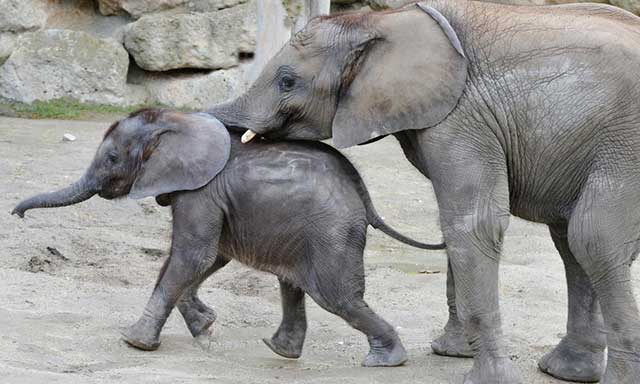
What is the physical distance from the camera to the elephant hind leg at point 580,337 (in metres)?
5.82

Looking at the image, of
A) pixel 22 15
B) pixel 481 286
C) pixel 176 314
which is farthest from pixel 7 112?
pixel 481 286

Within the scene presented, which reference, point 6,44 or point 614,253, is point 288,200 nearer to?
point 614,253

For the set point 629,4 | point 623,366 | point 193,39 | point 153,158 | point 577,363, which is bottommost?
point 193,39

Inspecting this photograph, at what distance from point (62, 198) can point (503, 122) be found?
83.1 inches

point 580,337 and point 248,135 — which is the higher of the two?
point 248,135

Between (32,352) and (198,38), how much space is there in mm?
7284

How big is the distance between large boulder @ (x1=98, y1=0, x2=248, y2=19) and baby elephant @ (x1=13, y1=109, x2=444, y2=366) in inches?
264

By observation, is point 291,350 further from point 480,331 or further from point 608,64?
point 608,64

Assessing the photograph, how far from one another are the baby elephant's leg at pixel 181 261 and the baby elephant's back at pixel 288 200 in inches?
4.6

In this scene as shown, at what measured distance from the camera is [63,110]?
11.6 metres

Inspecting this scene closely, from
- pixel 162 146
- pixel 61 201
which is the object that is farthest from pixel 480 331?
pixel 61 201

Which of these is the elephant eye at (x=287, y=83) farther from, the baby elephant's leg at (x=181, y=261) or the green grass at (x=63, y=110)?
the green grass at (x=63, y=110)

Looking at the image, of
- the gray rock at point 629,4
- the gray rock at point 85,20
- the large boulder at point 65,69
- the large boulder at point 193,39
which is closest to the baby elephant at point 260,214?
the large boulder at point 65,69

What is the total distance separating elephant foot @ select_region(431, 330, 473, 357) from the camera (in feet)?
19.8
